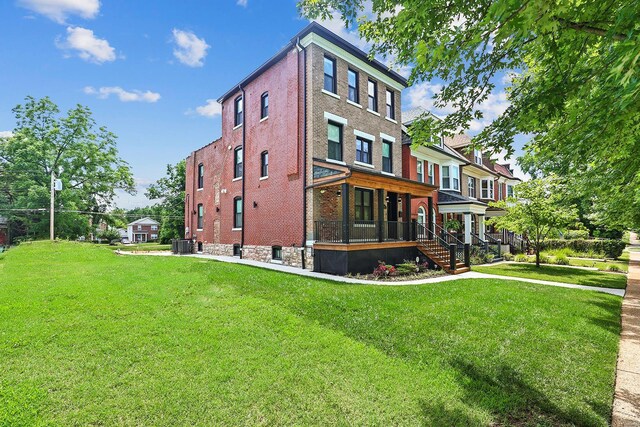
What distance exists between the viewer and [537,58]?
452cm

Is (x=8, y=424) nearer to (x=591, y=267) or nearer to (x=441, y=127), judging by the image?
(x=441, y=127)

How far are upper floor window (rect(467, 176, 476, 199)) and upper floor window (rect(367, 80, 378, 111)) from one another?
1337 centimetres

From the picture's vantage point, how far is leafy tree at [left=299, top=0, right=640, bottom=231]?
265 cm

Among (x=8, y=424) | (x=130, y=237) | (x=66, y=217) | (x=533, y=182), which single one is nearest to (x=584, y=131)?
(x=8, y=424)

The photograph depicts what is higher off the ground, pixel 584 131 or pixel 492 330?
pixel 584 131

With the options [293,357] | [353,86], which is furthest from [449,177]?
[293,357]

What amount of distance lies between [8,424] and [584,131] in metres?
7.30

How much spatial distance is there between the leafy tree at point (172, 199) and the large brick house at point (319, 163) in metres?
23.2

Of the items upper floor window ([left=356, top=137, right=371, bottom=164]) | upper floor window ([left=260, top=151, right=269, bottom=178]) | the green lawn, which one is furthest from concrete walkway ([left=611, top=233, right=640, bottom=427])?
upper floor window ([left=260, top=151, right=269, bottom=178])

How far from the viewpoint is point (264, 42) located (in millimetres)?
14250

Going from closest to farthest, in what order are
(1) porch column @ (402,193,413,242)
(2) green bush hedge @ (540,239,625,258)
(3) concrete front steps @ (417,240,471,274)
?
1. (3) concrete front steps @ (417,240,471,274)
2. (1) porch column @ (402,193,413,242)
3. (2) green bush hedge @ (540,239,625,258)

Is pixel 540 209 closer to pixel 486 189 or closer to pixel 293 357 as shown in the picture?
pixel 486 189

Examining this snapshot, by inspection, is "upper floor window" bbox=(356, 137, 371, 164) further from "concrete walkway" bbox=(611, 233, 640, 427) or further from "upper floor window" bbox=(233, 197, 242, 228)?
"concrete walkway" bbox=(611, 233, 640, 427)

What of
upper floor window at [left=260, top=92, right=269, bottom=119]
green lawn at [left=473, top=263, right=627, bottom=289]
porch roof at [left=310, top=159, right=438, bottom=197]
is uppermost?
upper floor window at [left=260, top=92, right=269, bottom=119]
